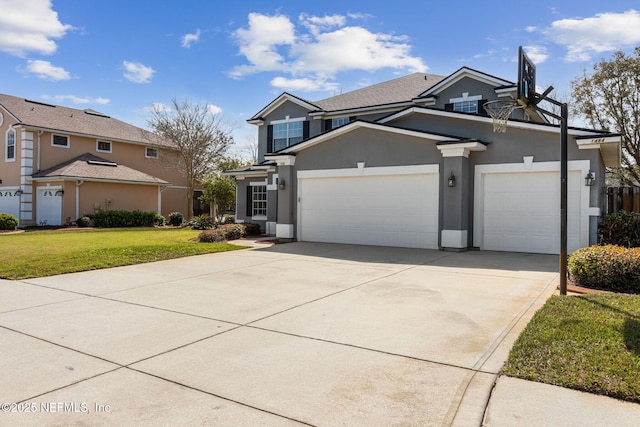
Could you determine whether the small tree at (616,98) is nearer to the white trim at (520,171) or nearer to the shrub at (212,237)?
the white trim at (520,171)

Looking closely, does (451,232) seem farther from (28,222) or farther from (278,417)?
(28,222)

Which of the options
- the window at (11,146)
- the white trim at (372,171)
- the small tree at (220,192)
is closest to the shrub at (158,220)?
the small tree at (220,192)

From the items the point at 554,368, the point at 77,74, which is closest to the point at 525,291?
the point at 554,368

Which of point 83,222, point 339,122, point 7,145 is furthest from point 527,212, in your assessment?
point 7,145

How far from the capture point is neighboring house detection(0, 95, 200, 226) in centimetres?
2502

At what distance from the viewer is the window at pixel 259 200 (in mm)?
21047

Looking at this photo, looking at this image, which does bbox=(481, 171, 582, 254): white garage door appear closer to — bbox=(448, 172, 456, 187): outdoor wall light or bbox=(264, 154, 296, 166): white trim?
bbox=(448, 172, 456, 187): outdoor wall light

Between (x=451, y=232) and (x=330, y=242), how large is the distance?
14.6 feet

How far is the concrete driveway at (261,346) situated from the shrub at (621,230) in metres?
3.79

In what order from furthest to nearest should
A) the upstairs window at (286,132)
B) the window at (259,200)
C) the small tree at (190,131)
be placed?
1. the small tree at (190,131)
2. the window at (259,200)
3. the upstairs window at (286,132)

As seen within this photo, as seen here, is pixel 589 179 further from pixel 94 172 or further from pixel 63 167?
pixel 63 167

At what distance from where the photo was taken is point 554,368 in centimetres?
396

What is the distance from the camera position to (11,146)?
2630 centimetres

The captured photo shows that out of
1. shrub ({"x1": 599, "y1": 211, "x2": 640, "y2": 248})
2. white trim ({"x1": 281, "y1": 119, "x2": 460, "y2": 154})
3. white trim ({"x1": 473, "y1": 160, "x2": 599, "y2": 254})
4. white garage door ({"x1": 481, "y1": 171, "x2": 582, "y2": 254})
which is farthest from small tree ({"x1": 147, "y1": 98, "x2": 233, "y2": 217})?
shrub ({"x1": 599, "y1": 211, "x2": 640, "y2": 248})
